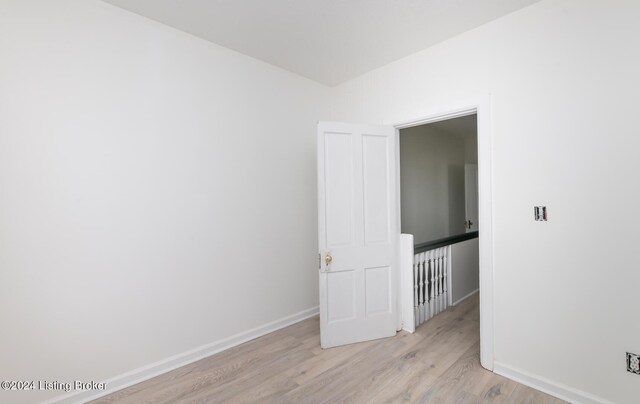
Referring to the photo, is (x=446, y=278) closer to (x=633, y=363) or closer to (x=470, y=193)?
(x=633, y=363)

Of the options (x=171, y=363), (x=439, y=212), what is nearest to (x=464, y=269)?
(x=439, y=212)

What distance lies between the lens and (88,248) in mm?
1966

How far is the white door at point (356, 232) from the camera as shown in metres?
2.64

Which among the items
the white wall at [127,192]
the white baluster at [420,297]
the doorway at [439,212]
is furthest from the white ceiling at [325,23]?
the white baluster at [420,297]

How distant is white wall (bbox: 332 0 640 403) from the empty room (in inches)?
0.4

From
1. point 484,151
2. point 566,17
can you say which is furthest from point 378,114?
point 566,17

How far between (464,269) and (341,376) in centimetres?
253

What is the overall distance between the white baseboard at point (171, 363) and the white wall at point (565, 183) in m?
2.08

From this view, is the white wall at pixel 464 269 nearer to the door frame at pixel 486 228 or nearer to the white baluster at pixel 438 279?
the white baluster at pixel 438 279

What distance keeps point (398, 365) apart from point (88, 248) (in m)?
2.53

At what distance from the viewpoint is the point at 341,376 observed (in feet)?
7.12

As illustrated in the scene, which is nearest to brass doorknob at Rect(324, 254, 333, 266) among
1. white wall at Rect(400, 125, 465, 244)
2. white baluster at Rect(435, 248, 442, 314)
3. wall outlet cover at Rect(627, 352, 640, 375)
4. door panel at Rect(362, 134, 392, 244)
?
door panel at Rect(362, 134, 392, 244)

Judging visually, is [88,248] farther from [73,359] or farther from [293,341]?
[293,341]

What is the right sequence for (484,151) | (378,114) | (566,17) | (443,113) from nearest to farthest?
(566,17) → (484,151) → (443,113) → (378,114)
